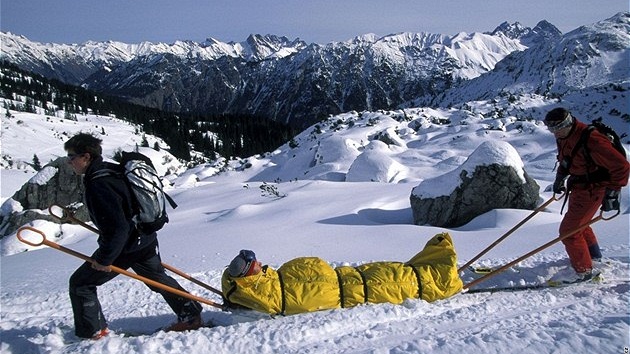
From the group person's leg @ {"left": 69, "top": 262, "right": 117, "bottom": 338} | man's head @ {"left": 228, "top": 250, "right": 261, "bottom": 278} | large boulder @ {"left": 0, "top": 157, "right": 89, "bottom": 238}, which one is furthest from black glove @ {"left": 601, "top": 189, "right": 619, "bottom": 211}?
large boulder @ {"left": 0, "top": 157, "right": 89, "bottom": 238}

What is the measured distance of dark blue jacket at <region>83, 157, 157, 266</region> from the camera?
3359mm

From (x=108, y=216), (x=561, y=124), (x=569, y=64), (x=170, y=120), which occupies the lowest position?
(x=170, y=120)

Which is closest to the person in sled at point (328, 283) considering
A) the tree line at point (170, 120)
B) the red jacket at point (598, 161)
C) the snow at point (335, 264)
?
the snow at point (335, 264)

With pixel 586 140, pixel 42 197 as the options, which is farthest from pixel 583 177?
pixel 42 197

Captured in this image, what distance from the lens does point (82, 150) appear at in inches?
137

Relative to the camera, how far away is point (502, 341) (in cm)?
297

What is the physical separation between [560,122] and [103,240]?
183 inches

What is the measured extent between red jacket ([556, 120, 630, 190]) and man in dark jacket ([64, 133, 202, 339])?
435 cm

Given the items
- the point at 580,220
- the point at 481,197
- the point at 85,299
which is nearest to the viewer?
the point at 85,299

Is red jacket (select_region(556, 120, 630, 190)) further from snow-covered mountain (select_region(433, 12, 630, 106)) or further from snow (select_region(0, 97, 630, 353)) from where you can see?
snow-covered mountain (select_region(433, 12, 630, 106))

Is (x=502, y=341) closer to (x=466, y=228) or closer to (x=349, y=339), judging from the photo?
(x=349, y=339)

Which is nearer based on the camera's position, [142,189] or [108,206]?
[108,206]

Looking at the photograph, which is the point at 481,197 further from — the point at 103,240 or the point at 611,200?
the point at 103,240

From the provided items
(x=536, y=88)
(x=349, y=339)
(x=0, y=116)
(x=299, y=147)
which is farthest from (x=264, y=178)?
(x=536, y=88)
